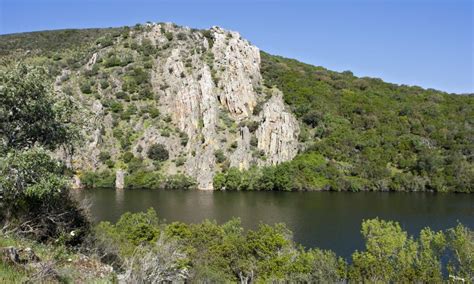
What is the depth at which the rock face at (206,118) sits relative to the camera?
362 ft

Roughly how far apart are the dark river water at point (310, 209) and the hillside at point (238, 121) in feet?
30.9

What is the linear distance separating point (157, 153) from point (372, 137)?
195 feet

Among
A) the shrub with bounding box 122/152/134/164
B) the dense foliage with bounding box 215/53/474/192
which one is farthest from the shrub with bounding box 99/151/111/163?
the dense foliage with bounding box 215/53/474/192

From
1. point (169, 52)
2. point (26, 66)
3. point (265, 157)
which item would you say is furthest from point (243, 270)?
point (169, 52)

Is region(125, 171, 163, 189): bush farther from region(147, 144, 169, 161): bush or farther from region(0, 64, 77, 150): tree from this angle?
region(0, 64, 77, 150): tree

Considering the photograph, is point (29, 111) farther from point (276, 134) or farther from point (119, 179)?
point (276, 134)

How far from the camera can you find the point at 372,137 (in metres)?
117

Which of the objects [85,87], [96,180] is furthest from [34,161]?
[85,87]

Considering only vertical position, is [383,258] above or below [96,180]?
below

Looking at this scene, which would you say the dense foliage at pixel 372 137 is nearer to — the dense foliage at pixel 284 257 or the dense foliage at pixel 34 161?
the dense foliage at pixel 284 257

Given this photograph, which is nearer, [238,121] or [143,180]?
[143,180]

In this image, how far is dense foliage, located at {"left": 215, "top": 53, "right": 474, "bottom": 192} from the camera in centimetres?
10131

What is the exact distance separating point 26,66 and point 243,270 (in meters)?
24.8

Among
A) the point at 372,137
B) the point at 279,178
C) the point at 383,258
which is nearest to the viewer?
the point at 383,258
